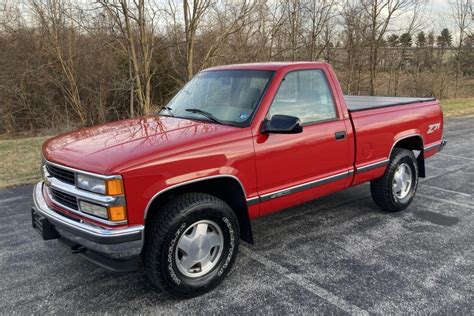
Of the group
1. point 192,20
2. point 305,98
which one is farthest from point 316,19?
point 305,98

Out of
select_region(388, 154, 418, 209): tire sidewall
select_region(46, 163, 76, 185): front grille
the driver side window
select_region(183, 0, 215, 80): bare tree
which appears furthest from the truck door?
select_region(183, 0, 215, 80): bare tree

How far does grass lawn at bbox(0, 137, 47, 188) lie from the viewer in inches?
262

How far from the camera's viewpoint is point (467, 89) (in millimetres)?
25219

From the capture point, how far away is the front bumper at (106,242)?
2844mm

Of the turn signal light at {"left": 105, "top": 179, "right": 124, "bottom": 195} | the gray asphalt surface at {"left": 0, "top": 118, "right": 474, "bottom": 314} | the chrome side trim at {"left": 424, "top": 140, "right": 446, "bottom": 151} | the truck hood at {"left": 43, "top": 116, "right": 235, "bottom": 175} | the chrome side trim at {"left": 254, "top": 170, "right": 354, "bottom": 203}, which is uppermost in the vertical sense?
the truck hood at {"left": 43, "top": 116, "right": 235, "bottom": 175}

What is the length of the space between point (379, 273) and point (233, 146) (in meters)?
1.74

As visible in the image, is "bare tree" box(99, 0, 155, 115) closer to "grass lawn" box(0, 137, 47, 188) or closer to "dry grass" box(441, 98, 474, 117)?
"grass lawn" box(0, 137, 47, 188)

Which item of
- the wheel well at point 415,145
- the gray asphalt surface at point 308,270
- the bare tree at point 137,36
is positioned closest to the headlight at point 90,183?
the gray asphalt surface at point 308,270

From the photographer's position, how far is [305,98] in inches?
163

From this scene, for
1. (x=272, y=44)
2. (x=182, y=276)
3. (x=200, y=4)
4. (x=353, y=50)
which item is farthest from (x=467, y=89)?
(x=182, y=276)

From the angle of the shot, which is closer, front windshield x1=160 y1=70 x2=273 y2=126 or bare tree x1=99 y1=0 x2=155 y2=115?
front windshield x1=160 y1=70 x2=273 y2=126

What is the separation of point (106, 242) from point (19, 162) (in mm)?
5999

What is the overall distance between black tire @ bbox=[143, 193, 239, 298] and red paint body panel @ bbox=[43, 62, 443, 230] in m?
0.19

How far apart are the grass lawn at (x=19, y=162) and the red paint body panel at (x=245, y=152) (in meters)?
3.38
